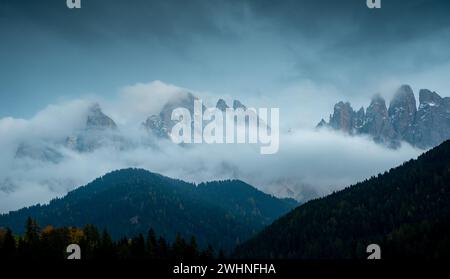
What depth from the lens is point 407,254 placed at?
611ft

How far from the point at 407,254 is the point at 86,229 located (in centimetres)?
9950

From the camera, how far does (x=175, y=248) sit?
5586 inches

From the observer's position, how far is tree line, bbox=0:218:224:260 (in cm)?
11875

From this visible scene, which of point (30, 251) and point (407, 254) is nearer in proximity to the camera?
point (30, 251)

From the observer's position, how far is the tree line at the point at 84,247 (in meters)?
119

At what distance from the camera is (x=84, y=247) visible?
13100 cm
